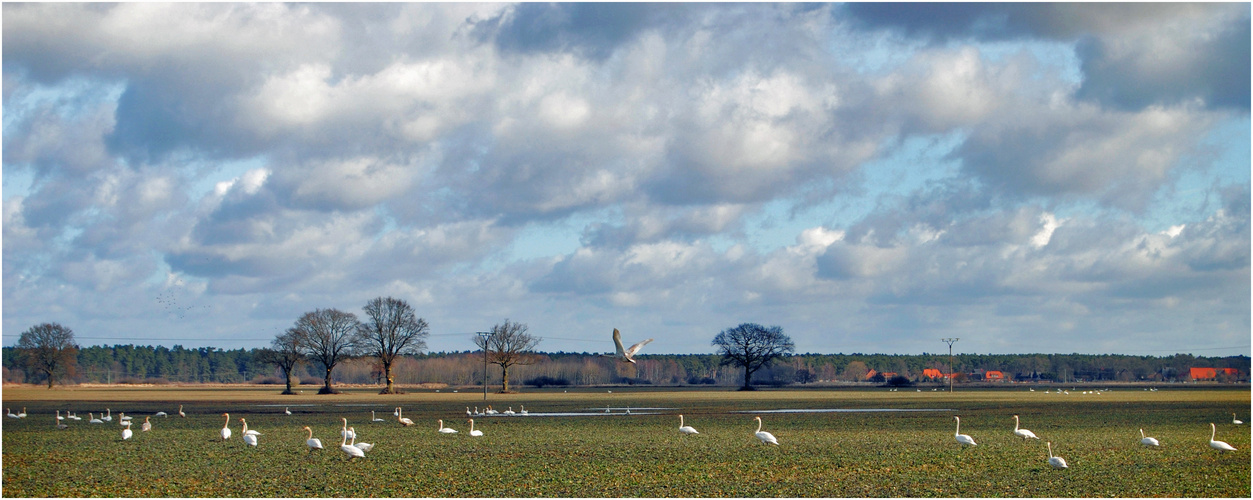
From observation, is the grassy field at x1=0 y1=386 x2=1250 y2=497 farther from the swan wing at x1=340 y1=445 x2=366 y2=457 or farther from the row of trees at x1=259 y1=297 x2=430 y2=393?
the row of trees at x1=259 y1=297 x2=430 y2=393

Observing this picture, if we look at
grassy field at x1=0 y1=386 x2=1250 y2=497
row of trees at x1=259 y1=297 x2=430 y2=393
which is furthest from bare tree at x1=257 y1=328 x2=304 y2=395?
grassy field at x1=0 y1=386 x2=1250 y2=497

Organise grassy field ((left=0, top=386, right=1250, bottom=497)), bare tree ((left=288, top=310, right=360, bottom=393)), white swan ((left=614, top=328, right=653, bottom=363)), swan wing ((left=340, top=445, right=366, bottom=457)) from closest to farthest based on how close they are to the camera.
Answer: grassy field ((left=0, top=386, right=1250, bottom=497)), swan wing ((left=340, top=445, right=366, bottom=457)), white swan ((left=614, top=328, right=653, bottom=363)), bare tree ((left=288, top=310, right=360, bottom=393))

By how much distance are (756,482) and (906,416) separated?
2598cm

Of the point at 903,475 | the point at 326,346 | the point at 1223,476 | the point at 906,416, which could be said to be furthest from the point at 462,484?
the point at 326,346

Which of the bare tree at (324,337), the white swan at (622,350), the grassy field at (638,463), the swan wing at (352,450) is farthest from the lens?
the bare tree at (324,337)

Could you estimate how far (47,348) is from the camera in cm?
12450

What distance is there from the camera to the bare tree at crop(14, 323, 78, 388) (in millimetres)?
124188

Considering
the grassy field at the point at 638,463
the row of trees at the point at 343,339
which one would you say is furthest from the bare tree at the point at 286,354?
the grassy field at the point at 638,463

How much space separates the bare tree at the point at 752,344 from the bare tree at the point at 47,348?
279 ft

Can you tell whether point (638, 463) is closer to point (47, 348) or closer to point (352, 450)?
point (352, 450)

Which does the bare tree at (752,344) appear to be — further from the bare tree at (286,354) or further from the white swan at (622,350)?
the white swan at (622,350)

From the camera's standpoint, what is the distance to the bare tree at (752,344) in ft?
433

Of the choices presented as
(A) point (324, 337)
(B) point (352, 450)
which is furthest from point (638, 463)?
(A) point (324, 337)

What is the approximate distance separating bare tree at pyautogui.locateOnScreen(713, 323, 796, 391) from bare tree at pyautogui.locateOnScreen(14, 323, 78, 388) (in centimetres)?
8497
